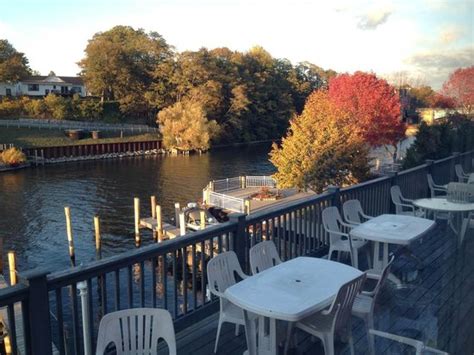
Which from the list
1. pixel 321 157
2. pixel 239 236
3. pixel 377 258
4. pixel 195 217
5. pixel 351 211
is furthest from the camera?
pixel 321 157

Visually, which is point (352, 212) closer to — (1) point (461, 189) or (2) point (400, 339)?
(1) point (461, 189)

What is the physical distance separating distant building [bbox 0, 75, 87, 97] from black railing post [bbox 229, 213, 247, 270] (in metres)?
65.0

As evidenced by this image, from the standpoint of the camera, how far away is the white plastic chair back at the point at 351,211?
216 inches

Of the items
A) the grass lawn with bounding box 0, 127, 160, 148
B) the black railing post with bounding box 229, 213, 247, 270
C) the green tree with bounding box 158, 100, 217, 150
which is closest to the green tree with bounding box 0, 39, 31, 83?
the grass lawn with bounding box 0, 127, 160, 148

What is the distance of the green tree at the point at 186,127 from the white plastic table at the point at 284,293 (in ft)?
152

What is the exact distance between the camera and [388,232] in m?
4.47

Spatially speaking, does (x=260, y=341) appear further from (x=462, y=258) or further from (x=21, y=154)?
(x=21, y=154)

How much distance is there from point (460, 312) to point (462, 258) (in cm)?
25

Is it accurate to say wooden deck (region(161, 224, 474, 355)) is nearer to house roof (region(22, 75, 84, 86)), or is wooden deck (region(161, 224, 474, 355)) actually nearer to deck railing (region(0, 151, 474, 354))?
deck railing (region(0, 151, 474, 354))

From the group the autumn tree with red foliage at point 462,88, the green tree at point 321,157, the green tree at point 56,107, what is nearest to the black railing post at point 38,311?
the autumn tree with red foliage at point 462,88

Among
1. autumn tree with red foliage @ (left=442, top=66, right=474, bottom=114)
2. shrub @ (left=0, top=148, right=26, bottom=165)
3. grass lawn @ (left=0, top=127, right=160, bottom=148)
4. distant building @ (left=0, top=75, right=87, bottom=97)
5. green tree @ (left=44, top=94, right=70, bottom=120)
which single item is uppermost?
distant building @ (left=0, top=75, right=87, bottom=97)

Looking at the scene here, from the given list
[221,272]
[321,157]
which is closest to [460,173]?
[221,272]

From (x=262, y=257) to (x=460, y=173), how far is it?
1842 mm

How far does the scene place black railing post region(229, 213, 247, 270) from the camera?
13.9ft
